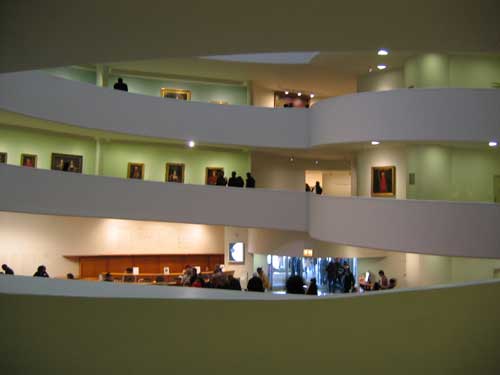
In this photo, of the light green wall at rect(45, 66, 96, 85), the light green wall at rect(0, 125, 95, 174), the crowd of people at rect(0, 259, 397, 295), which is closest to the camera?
the crowd of people at rect(0, 259, 397, 295)

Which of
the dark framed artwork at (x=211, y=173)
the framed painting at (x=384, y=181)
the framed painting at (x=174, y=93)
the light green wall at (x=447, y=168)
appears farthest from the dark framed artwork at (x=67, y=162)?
the light green wall at (x=447, y=168)

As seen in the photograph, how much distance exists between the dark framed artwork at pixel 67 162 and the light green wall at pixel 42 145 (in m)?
0.17

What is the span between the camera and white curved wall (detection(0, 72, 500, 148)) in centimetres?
1602

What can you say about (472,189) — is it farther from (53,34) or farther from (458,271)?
(53,34)

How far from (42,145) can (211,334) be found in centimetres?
1962

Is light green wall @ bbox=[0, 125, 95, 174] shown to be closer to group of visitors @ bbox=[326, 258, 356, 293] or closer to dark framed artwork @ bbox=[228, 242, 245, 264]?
dark framed artwork @ bbox=[228, 242, 245, 264]

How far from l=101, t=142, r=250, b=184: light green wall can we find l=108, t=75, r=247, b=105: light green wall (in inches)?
99.7

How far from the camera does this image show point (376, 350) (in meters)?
4.79

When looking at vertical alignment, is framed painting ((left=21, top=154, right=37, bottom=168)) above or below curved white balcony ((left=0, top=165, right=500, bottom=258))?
above

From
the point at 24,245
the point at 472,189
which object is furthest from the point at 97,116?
the point at 472,189

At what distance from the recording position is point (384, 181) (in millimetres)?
20516

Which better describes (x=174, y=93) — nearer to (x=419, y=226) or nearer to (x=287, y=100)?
(x=287, y=100)

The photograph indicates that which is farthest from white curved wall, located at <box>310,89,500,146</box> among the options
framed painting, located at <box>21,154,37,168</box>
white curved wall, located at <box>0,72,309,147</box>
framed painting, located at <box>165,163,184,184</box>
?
framed painting, located at <box>21,154,37,168</box>

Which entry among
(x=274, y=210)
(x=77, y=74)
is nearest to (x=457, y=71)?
(x=274, y=210)
